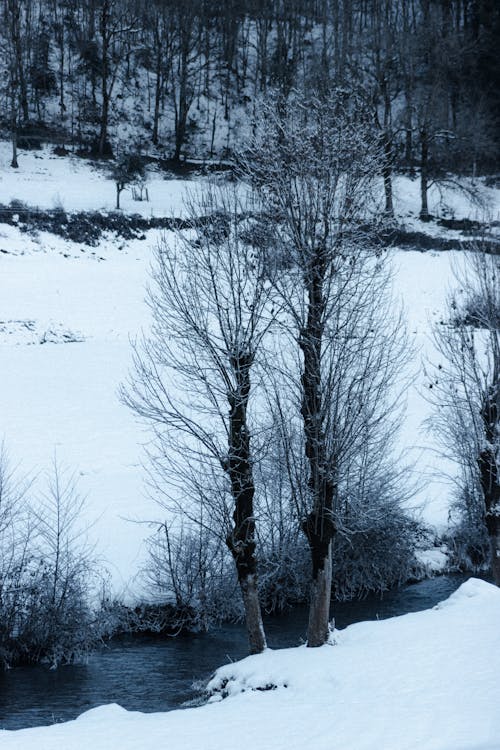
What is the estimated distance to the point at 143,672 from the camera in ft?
44.9

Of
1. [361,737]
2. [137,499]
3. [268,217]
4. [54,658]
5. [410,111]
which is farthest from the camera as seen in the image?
[410,111]

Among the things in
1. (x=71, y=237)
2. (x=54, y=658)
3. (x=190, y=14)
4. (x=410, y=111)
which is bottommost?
(x=54, y=658)

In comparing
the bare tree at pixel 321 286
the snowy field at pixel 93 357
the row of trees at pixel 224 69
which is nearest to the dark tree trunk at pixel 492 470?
the snowy field at pixel 93 357

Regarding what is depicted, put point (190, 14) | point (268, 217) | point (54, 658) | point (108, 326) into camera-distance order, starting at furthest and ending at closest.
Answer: point (190, 14) < point (108, 326) < point (54, 658) < point (268, 217)

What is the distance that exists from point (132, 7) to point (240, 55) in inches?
348

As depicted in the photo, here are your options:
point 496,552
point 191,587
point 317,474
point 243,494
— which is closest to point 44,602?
point 191,587

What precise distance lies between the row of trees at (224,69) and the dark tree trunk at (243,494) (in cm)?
3326

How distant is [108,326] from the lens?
27.1 m

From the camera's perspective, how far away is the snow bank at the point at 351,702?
26.3ft

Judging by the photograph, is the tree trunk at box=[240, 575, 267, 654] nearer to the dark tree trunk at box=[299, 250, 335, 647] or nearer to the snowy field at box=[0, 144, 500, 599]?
the dark tree trunk at box=[299, 250, 335, 647]

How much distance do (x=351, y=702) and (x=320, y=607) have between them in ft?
9.55

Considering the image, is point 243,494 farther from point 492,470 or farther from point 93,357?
point 93,357

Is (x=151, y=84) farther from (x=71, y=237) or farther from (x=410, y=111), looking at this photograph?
(x=71, y=237)

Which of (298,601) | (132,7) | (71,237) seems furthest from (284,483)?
(132,7)
